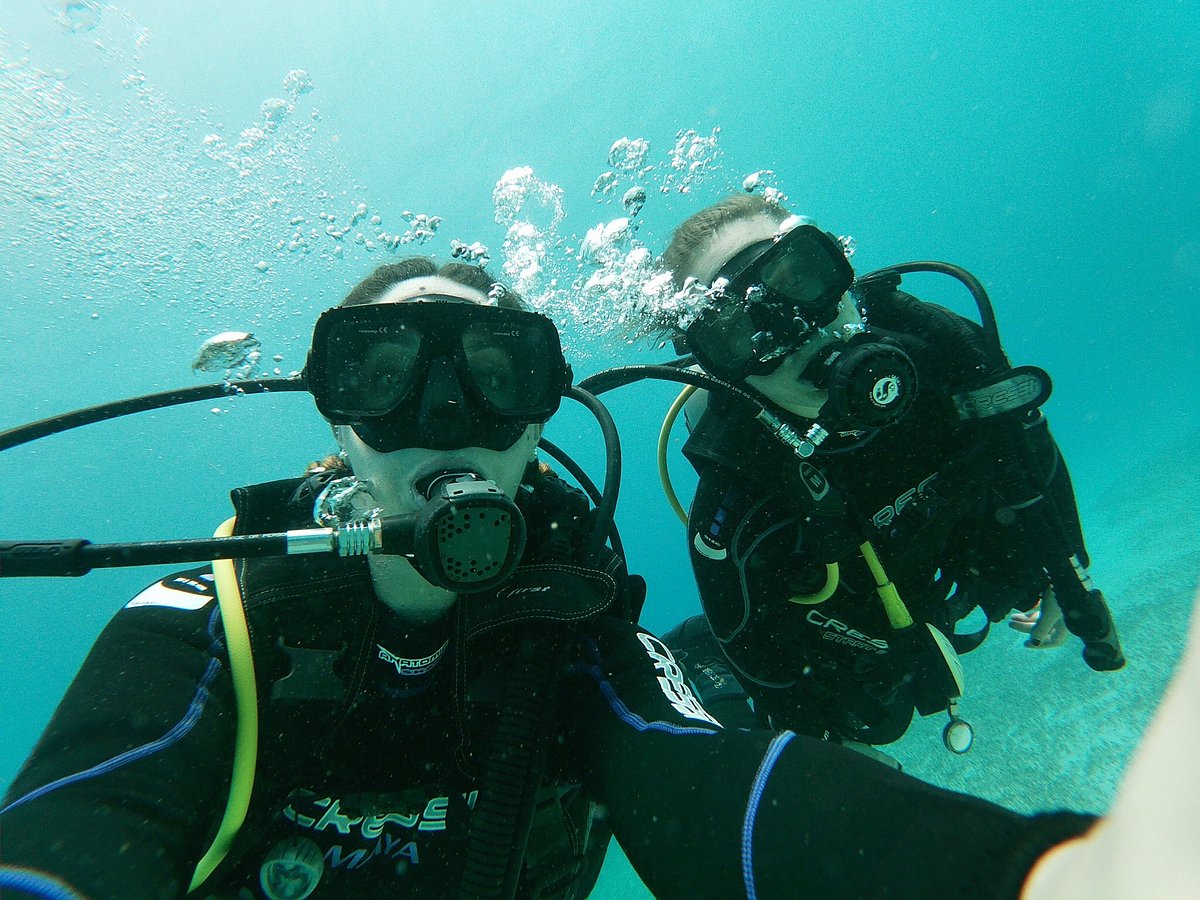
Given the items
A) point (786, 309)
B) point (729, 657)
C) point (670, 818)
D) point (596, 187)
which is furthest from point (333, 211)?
point (670, 818)

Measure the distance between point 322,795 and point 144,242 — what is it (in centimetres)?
1339

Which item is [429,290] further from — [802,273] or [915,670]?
[915,670]

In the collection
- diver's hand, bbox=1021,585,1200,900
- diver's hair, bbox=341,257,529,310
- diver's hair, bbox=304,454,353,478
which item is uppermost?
diver's hair, bbox=341,257,529,310

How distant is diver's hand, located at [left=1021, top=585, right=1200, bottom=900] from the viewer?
1.66ft

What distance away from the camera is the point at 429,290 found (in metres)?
2.49

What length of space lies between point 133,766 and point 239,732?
0.87 ft

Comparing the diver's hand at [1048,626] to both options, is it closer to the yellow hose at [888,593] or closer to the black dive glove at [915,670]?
the black dive glove at [915,670]

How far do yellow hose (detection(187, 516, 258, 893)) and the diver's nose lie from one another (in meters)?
0.76

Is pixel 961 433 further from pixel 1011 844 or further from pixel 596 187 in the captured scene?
pixel 596 187

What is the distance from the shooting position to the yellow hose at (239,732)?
165cm

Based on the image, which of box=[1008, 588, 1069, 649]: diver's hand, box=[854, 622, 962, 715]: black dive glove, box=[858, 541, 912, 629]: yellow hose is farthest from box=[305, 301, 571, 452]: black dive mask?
box=[1008, 588, 1069, 649]: diver's hand

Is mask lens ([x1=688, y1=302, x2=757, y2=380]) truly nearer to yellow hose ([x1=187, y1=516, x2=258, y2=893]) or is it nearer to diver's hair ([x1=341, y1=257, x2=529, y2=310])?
diver's hair ([x1=341, y1=257, x2=529, y2=310])

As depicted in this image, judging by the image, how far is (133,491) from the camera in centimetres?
5716

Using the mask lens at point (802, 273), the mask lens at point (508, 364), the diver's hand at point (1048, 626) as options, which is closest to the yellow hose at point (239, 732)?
the mask lens at point (508, 364)
